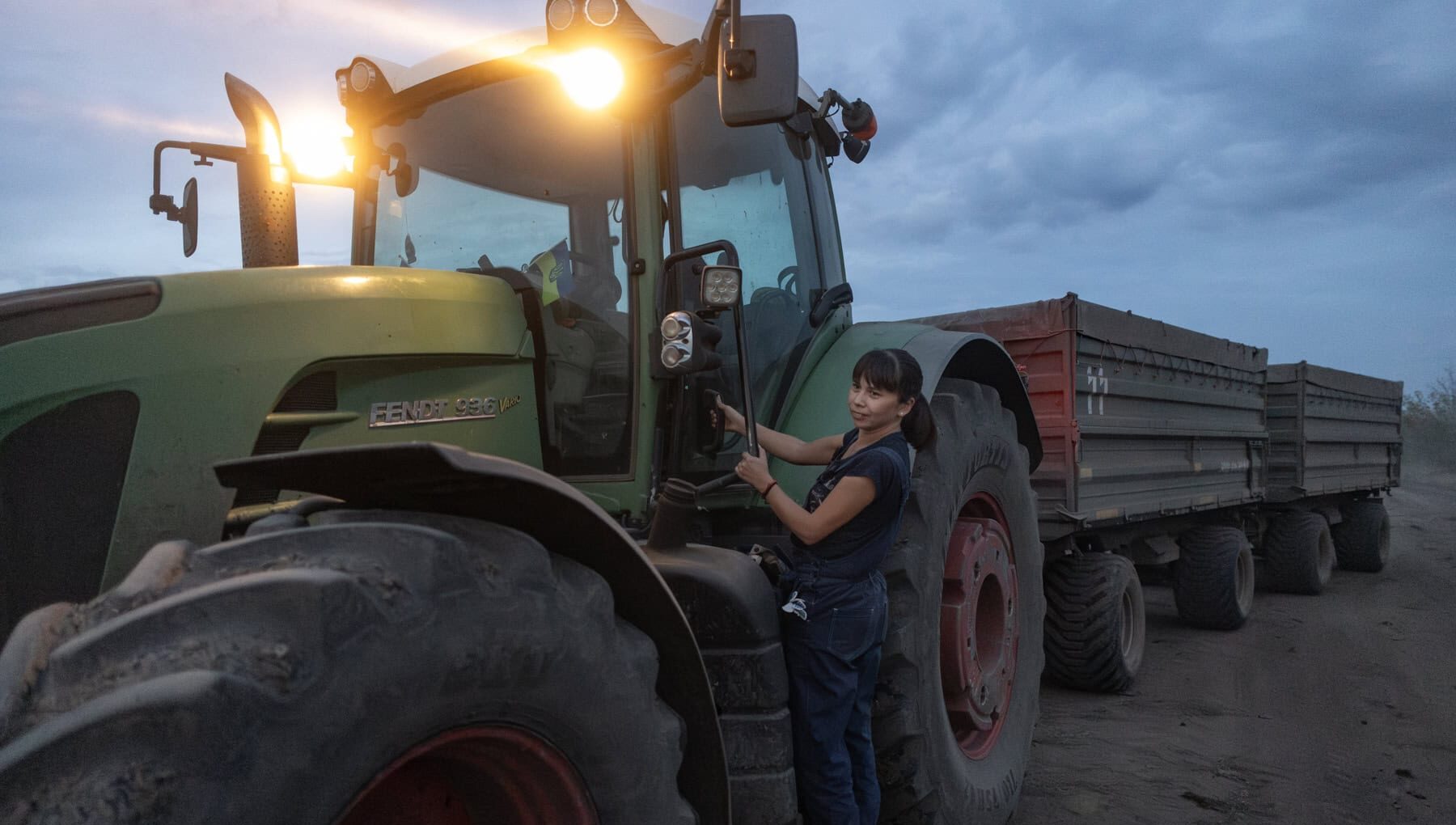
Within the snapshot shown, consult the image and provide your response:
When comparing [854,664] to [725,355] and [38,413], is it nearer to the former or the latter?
[725,355]

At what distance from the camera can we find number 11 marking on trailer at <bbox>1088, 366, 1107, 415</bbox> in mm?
5453

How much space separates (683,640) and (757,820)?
69 cm

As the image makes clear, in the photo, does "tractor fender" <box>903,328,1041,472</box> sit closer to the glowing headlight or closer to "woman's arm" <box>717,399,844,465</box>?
"woman's arm" <box>717,399,844,465</box>

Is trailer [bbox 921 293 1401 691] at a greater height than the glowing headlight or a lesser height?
lesser

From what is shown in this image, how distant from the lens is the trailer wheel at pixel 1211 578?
23.0 ft

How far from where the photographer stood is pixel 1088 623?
5.33m

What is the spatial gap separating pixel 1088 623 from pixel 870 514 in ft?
10.7

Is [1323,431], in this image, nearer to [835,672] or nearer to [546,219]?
[835,672]

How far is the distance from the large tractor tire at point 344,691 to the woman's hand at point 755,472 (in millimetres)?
846

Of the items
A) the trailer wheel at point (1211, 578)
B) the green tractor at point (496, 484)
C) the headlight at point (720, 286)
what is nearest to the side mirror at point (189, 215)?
the green tractor at point (496, 484)

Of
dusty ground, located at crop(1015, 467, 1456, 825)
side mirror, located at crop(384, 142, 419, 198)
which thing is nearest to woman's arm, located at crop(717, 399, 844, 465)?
side mirror, located at crop(384, 142, 419, 198)

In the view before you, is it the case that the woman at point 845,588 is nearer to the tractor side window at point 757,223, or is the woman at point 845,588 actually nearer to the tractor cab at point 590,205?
the tractor cab at point 590,205

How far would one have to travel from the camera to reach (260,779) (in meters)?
1.20

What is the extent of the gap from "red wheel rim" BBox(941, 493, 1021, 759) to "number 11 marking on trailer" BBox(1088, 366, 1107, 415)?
2.04 m
